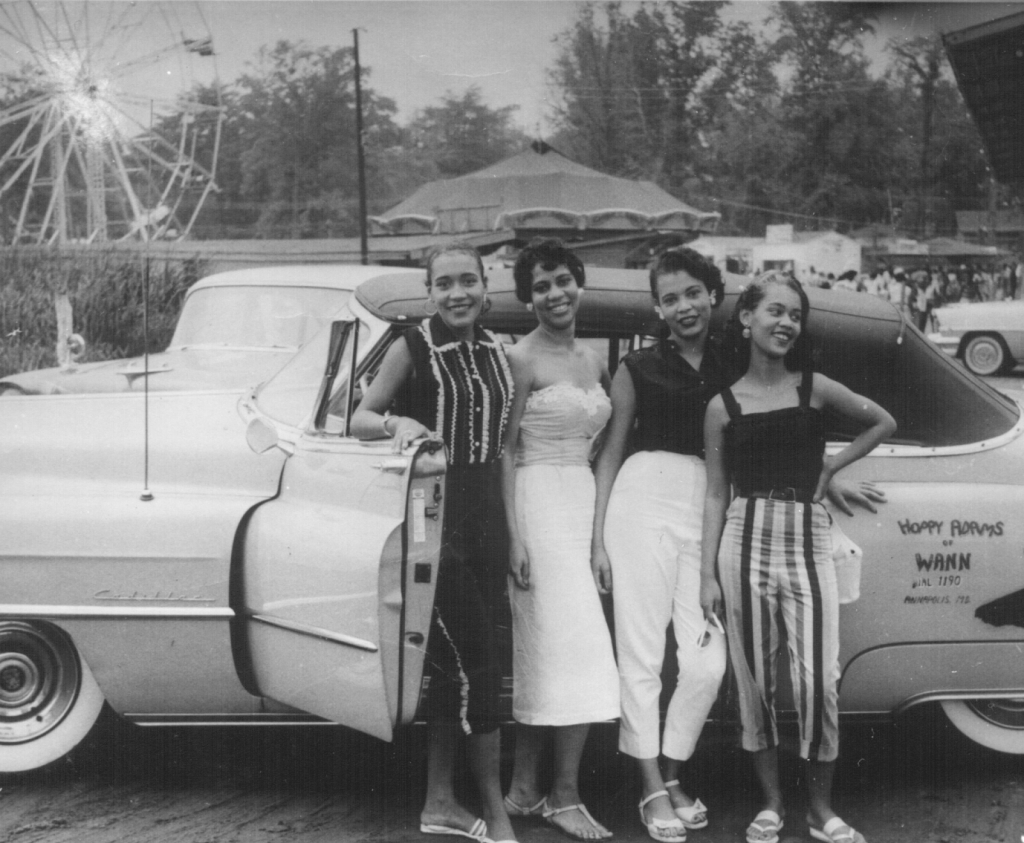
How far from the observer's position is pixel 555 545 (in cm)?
319

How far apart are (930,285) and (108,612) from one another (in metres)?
21.5

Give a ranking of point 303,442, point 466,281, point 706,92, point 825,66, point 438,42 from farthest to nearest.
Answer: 1. point 706,92
2. point 825,66
3. point 438,42
4. point 303,442
5. point 466,281

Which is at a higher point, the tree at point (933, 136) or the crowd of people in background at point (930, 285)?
the tree at point (933, 136)

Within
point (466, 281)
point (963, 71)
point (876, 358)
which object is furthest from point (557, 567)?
point (963, 71)

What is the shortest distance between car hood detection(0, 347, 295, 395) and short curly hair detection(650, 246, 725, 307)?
150 inches

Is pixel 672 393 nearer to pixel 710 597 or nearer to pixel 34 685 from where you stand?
pixel 710 597

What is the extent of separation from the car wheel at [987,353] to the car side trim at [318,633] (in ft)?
50.2

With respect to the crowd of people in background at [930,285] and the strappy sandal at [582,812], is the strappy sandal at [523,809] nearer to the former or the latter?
the strappy sandal at [582,812]

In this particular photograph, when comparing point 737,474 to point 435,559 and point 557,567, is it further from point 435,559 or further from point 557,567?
point 435,559

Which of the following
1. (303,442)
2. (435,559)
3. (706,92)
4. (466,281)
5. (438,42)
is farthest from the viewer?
(706,92)

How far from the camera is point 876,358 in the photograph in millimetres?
3424

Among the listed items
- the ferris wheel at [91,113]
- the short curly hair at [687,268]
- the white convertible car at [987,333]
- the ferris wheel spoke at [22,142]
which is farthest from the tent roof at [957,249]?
the short curly hair at [687,268]

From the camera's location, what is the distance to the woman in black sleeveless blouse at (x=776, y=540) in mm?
3092

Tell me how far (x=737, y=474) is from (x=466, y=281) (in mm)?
953
